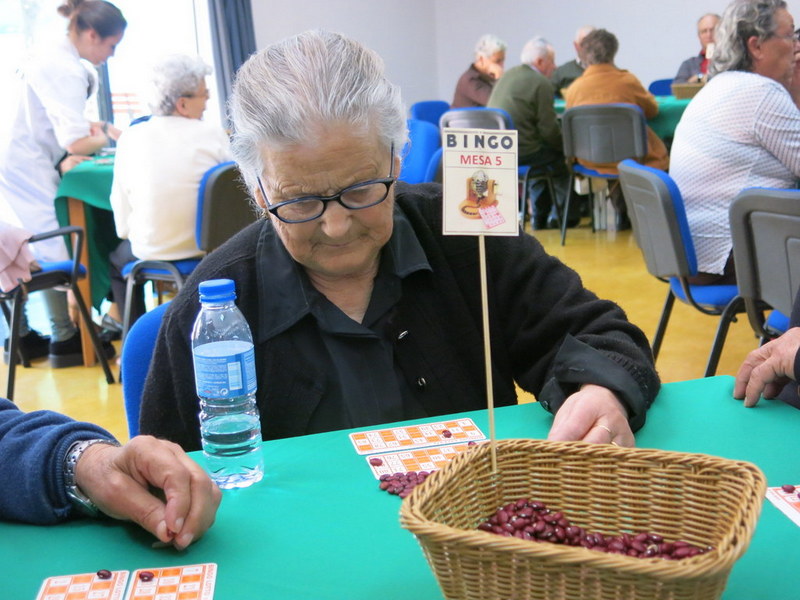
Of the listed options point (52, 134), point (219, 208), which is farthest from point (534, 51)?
point (219, 208)

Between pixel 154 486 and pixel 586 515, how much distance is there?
1.67 feet

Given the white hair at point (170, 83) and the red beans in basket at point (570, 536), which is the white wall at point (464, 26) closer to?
the white hair at point (170, 83)

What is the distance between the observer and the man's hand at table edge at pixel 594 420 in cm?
115

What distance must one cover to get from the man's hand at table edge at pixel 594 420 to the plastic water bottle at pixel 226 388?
43 cm

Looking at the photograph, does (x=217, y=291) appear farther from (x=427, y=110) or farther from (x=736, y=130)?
(x=427, y=110)

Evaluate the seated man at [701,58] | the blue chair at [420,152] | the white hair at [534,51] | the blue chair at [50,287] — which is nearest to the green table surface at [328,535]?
the blue chair at [420,152]

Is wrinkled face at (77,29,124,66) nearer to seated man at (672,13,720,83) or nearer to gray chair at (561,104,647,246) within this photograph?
gray chair at (561,104,647,246)

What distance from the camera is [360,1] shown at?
10000mm

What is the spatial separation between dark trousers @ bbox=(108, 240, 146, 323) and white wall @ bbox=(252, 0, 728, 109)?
426 centimetres

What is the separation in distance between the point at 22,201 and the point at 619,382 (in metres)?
3.78

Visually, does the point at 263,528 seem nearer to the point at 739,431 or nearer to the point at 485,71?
the point at 739,431

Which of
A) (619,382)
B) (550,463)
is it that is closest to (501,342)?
(619,382)

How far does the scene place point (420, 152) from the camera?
12.2ft

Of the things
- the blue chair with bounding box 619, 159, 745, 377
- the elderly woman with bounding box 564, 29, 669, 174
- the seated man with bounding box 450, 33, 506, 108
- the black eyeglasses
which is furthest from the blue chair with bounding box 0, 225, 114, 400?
the seated man with bounding box 450, 33, 506, 108
